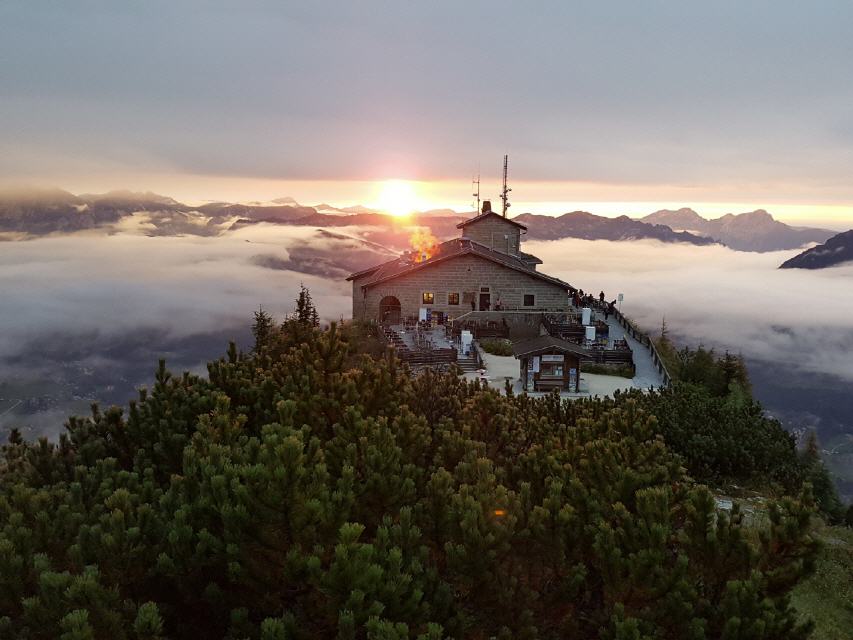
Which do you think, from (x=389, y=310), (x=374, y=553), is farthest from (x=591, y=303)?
(x=374, y=553)

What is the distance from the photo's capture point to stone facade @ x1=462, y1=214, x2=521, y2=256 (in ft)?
165

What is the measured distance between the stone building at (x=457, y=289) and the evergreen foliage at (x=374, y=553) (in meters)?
34.0

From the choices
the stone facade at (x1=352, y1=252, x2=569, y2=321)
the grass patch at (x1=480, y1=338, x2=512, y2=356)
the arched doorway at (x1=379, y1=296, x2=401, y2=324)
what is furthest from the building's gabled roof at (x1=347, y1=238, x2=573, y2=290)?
the grass patch at (x1=480, y1=338, x2=512, y2=356)

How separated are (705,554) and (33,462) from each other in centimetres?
797

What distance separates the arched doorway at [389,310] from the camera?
4138 centimetres

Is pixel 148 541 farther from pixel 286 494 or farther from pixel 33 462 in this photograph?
pixel 33 462

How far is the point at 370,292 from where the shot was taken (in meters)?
41.2

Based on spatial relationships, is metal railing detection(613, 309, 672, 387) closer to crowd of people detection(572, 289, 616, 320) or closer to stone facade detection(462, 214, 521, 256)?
crowd of people detection(572, 289, 616, 320)

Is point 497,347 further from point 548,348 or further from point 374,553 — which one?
point 374,553

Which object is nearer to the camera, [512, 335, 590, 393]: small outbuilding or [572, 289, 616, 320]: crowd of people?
[512, 335, 590, 393]: small outbuilding

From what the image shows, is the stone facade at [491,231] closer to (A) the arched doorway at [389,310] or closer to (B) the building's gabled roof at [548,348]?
(A) the arched doorway at [389,310]

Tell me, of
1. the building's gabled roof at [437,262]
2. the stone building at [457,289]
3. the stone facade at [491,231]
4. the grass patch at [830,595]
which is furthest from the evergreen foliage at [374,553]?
Answer: the stone facade at [491,231]

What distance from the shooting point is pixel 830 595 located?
458 inches

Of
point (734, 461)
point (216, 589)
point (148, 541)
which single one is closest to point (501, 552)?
point (216, 589)
